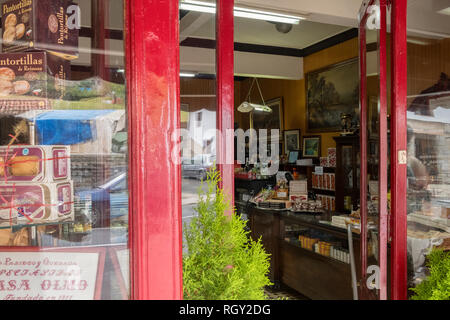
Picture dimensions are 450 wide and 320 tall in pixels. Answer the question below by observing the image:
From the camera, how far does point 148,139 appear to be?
36.7 inches

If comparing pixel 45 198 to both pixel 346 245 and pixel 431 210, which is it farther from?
pixel 346 245

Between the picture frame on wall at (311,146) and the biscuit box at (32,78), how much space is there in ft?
19.3

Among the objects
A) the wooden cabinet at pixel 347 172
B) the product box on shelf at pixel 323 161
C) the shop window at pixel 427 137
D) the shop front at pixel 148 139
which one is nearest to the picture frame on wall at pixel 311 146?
the product box on shelf at pixel 323 161

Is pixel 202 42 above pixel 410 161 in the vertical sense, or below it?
above

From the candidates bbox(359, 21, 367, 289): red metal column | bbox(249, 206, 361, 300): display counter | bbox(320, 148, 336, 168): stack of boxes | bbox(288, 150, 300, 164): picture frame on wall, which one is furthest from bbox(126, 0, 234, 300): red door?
bbox(288, 150, 300, 164): picture frame on wall

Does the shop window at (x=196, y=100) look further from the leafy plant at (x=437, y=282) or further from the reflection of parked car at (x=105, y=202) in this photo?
the leafy plant at (x=437, y=282)

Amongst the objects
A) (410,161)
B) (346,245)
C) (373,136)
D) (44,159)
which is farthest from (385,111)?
(346,245)

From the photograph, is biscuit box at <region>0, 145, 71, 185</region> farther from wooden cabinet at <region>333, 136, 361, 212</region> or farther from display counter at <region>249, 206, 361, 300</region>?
wooden cabinet at <region>333, 136, 361, 212</region>

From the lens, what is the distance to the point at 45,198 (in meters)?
1.02

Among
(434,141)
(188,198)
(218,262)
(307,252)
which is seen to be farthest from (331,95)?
(218,262)

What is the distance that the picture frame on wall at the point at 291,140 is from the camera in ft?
23.5

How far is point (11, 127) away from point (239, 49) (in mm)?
5845

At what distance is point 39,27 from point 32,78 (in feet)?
0.52

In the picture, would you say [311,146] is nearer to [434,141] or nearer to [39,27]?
[434,141]
